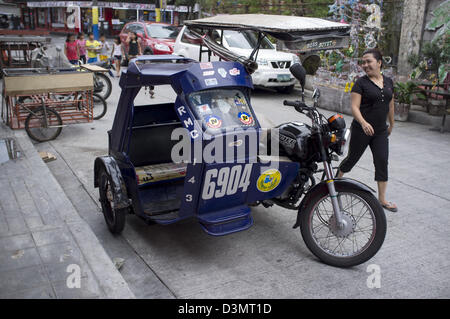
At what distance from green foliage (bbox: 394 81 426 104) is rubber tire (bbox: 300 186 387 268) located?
672 cm

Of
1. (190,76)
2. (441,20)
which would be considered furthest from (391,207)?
(441,20)

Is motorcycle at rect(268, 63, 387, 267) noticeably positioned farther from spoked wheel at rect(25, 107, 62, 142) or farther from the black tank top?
the black tank top

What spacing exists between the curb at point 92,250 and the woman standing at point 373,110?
2.95 meters

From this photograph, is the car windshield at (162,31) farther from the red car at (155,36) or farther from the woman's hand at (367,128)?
the woman's hand at (367,128)

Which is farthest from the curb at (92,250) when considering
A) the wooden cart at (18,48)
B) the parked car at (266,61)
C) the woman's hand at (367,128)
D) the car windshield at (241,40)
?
the car windshield at (241,40)

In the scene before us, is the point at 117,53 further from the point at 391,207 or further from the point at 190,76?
the point at 190,76

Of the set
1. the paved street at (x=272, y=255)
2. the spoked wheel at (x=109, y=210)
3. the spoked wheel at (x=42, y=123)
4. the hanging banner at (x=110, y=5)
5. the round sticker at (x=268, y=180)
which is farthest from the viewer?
the hanging banner at (x=110, y=5)

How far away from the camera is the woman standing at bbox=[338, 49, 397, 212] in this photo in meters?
4.86

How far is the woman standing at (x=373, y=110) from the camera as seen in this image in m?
4.86

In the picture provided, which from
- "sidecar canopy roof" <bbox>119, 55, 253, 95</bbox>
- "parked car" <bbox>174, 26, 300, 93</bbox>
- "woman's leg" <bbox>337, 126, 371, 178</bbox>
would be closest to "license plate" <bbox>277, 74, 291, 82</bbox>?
"parked car" <bbox>174, 26, 300, 93</bbox>

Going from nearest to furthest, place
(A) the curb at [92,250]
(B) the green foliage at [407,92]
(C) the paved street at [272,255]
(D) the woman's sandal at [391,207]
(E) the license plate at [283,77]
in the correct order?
(A) the curb at [92,250], (C) the paved street at [272,255], (D) the woman's sandal at [391,207], (B) the green foliage at [407,92], (E) the license plate at [283,77]

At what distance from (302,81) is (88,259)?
2362 mm

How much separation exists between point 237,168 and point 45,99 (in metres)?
5.63

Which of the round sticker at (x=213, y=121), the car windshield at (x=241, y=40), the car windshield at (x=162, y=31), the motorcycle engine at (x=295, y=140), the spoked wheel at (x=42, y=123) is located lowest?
the spoked wheel at (x=42, y=123)
